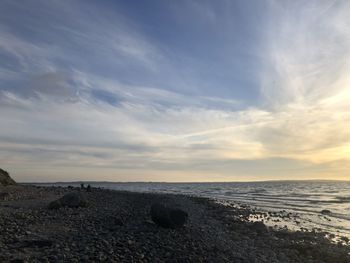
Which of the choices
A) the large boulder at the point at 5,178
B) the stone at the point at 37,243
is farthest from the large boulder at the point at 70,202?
the large boulder at the point at 5,178

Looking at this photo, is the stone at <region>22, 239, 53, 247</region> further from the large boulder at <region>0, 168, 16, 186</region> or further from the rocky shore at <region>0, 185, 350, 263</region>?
the large boulder at <region>0, 168, 16, 186</region>

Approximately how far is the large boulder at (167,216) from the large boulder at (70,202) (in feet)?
28.1

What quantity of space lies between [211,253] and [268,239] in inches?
289

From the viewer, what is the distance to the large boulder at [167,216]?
19688 millimetres

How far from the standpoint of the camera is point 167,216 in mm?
19719

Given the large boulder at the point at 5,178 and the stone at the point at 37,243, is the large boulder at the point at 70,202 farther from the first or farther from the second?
the large boulder at the point at 5,178

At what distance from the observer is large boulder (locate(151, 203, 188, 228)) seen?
775 inches

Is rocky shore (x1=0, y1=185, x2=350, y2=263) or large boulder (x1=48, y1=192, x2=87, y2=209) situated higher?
large boulder (x1=48, y1=192, x2=87, y2=209)

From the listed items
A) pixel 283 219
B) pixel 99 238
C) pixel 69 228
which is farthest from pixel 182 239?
pixel 283 219

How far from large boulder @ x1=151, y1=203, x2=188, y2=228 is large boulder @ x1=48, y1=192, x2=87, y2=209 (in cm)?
857

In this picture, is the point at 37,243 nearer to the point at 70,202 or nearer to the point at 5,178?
the point at 70,202

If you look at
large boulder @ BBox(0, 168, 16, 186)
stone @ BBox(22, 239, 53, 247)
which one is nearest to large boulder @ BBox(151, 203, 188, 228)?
stone @ BBox(22, 239, 53, 247)

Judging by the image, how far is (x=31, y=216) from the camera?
20.4 metres

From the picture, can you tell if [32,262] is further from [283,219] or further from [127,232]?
[283,219]
